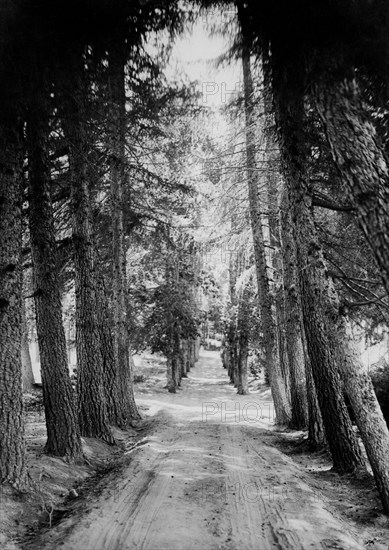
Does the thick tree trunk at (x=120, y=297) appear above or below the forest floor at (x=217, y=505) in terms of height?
above

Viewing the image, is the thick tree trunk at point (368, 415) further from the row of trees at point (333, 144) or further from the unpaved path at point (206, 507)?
the unpaved path at point (206, 507)

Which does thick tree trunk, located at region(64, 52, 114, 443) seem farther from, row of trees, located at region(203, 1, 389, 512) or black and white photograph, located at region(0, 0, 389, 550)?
row of trees, located at region(203, 1, 389, 512)

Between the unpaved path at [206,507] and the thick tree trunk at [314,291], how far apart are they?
3.48 feet

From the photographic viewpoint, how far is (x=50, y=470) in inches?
266

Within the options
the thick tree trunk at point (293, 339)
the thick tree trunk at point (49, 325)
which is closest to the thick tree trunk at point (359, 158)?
the thick tree trunk at point (49, 325)

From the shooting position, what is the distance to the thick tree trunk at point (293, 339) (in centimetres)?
1180

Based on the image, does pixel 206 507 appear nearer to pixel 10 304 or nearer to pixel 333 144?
pixel 10 304

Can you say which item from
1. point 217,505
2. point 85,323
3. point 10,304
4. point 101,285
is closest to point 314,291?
point 217,505

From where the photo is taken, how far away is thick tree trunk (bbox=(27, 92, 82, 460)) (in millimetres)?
7414

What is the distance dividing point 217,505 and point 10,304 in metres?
3.86

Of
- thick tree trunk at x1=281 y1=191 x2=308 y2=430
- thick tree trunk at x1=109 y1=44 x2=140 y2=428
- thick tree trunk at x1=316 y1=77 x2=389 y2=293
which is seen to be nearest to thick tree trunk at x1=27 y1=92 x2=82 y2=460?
thick tree trunk at x1=109 y1=44 x2=140 y2=428

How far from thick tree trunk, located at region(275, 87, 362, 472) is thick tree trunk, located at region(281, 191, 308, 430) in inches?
149

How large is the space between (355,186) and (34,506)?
5.51m

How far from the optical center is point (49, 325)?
748 centimetres
